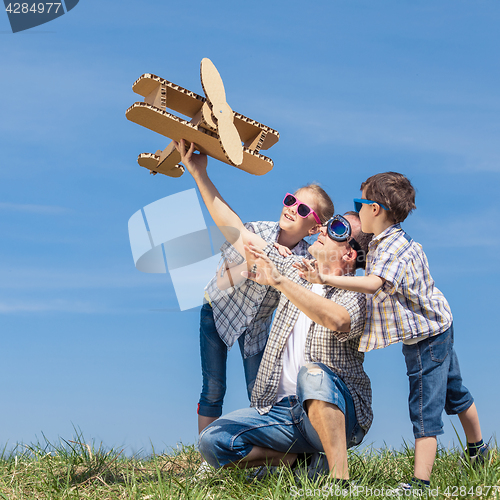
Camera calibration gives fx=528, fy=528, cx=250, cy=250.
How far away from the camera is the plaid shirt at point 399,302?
12.1 ft

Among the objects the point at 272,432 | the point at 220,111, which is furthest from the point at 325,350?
the point at 220,111

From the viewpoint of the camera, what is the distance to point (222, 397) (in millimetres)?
5066

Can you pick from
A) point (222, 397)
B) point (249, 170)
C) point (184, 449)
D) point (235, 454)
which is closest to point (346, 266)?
point (249, 170)

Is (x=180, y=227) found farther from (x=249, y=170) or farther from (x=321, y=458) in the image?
(x=321, y=458)

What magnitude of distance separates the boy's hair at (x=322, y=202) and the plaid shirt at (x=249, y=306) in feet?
0.96

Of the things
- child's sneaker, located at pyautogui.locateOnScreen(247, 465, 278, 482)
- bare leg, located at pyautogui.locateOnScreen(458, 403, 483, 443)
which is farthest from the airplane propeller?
bare leg, located at pyautogui.locateOnScreen(458, 403, 483, 443)

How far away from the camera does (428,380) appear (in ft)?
12.5

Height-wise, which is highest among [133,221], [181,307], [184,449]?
[133,221]

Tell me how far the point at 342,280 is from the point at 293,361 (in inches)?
35.0

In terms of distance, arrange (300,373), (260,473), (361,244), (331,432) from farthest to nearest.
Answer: (361,244)
(260,473)
(300,373)
(331,432)

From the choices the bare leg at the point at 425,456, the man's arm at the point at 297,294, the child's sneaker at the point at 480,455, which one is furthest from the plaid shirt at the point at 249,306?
the child's sneaker at the point at 480,455

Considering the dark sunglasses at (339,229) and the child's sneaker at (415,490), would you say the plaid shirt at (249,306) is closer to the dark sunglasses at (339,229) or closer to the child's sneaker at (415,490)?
the dark sunglasses at (339,229)

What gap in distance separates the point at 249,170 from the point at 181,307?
136 cm

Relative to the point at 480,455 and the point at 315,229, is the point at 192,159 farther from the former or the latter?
the point at 480,455
